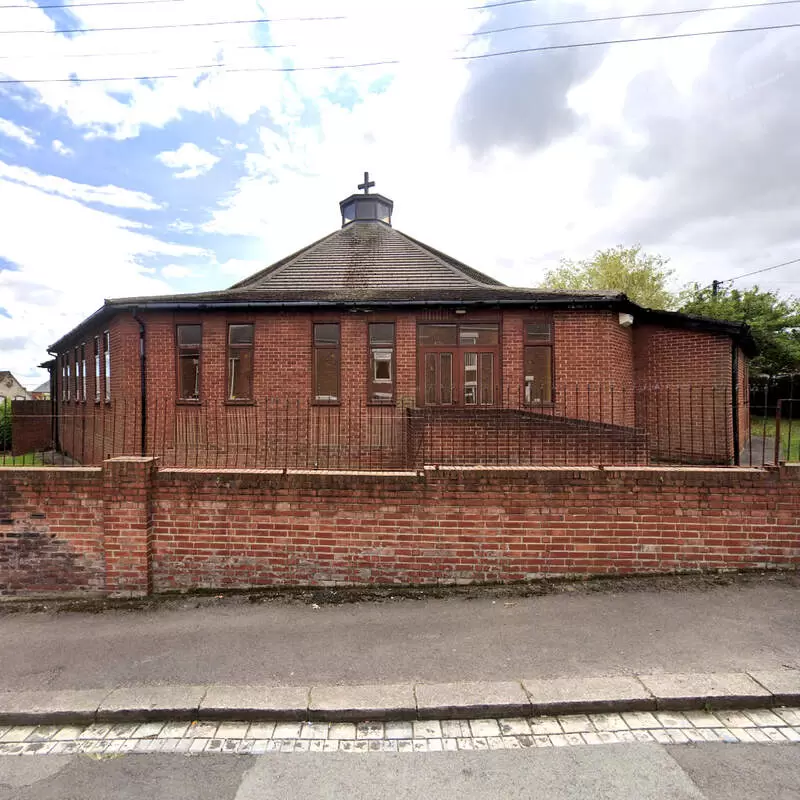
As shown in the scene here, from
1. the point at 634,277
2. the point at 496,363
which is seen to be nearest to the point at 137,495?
the point at 496,363

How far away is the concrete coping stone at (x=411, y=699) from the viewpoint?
3.09 m

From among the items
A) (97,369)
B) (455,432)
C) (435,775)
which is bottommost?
(435,775)

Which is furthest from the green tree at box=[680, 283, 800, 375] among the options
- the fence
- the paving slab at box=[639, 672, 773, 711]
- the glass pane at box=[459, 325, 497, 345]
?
the paving slab at box=[639, 672, 773, 711]

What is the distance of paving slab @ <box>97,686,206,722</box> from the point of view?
3137 millimetres

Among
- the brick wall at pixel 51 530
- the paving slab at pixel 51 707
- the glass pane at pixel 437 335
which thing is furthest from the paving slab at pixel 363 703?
Answer: the glass pane at pixel 437 335

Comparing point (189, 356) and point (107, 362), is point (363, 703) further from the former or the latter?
point (107, 362)

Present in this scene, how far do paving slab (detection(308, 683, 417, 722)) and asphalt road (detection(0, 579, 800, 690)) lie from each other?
0.47 feet

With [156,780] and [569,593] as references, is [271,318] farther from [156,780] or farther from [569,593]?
[156,780]

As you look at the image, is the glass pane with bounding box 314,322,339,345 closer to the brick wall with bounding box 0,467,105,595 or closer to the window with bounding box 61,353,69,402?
Answer: the brick wall with bounding box 0,467,105,595

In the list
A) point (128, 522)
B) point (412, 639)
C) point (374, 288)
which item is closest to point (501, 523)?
point (412, 639)

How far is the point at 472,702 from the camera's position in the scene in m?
3.11

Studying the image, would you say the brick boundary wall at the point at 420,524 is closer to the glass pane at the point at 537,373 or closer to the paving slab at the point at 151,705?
the paving slab at the point at 151,705

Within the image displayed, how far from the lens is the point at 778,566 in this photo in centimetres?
479

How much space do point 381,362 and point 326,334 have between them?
4.43 feet
